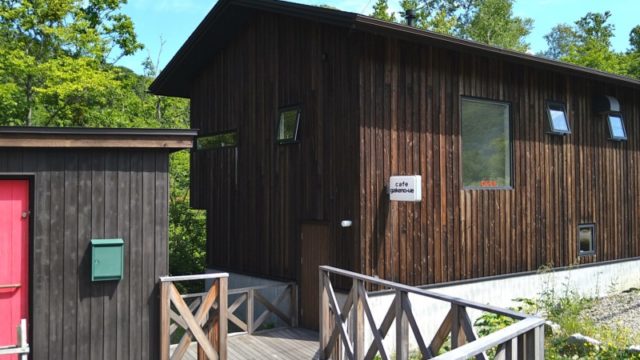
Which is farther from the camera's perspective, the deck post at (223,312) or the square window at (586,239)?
the square window at (586,239)

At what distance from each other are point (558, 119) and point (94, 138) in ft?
29.4

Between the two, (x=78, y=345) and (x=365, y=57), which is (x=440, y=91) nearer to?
(x=365, y=57)

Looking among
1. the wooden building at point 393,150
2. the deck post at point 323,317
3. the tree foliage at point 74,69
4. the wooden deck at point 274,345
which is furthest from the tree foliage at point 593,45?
the deck post at point 323,317

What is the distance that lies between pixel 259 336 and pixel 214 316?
2341 millimetres

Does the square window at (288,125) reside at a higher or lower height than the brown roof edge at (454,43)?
lower

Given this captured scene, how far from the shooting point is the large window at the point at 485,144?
30.6 ft

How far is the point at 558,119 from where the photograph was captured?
1096cm

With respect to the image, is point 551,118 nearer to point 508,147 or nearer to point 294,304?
point 508,147

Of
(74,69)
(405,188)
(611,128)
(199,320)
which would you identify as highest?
(74,69)

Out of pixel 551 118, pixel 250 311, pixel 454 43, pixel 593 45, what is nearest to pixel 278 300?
pixel 250 311

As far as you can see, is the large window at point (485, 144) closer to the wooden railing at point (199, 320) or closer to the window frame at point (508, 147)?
the window frame at point (508, 147)

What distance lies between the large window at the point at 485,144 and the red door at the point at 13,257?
6.64 meters

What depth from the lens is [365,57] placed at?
8.07 meters

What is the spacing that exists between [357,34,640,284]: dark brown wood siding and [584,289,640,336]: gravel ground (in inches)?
36.4
